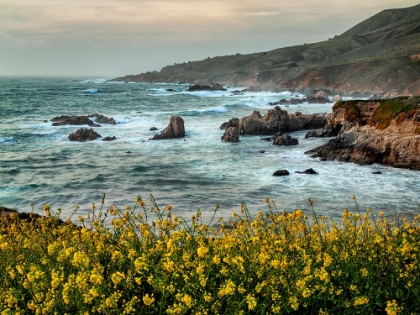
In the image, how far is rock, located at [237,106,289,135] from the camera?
52.5 metres

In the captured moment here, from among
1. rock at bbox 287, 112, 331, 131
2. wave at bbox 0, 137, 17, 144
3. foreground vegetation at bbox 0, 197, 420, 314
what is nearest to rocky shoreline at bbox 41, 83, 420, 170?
rock at bbox 287, 112, 331, 131

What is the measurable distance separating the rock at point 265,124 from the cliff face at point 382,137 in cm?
1155

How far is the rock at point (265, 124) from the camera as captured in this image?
2067 inches

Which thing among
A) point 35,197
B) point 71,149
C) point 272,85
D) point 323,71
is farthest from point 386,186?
point 272,85

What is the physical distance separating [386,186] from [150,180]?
1651 cm

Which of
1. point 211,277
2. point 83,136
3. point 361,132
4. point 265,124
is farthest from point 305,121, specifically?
point 211,277

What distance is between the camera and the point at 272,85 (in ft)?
536

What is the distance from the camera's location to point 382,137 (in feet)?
114

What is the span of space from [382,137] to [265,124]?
63.8ft

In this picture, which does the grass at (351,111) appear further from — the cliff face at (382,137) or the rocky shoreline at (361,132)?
the cliff face at (382,137)

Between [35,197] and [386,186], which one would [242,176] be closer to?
[386,186]

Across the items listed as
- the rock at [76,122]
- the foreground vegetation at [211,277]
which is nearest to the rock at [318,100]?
the rock at [76,122]

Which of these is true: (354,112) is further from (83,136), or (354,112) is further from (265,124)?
(83,136)

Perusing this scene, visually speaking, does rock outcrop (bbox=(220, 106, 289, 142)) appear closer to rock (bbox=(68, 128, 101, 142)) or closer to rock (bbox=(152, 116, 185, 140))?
rock (bbox=(152, 116, 185, 140))
